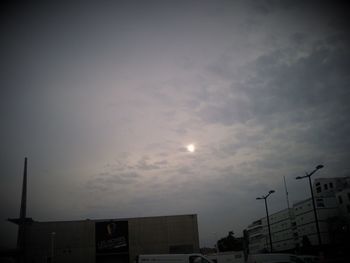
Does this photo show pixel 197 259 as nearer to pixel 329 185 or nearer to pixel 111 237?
pixel 111 237

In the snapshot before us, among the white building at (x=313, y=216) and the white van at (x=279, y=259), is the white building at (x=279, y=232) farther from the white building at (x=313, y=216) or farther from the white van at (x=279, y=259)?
the white van at (x=279, y=259)

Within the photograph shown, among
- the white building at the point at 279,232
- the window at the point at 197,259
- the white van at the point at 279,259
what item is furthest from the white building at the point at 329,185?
the window at the point at 197,259

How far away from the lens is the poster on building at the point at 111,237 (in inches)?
1682

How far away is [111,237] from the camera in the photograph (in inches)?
1711

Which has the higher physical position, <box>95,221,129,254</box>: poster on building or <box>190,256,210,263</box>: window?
<box>95,221,129,254</box>: poster on building

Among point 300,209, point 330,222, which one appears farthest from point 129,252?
point 300,209

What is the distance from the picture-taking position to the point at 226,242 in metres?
111

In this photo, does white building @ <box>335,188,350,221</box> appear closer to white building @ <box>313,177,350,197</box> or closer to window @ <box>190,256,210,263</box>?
white building @ <box>313,177,350,197</box>

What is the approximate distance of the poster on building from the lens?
4272cm

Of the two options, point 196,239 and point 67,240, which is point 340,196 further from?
point 67,240

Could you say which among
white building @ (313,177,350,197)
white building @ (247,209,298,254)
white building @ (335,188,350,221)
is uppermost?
white building @ (313,177,350,197)

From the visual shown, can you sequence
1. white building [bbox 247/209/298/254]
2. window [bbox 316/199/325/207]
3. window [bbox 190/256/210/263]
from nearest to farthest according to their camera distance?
window [bbox 190/256/210/263]
window [bbox 316/199/325/207]
white building [bbox 247/209/298/254]

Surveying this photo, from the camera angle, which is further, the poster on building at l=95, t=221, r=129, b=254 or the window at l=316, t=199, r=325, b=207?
the window at l=316, t=199, r=325, b=207

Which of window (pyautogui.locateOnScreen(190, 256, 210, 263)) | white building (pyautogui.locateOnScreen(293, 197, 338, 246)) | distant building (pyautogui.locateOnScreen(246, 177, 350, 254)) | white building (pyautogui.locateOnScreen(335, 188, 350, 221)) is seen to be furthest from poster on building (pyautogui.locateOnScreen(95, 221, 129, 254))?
white building (pyautogui.locateOnScreen(293, 197, 338, 246))
